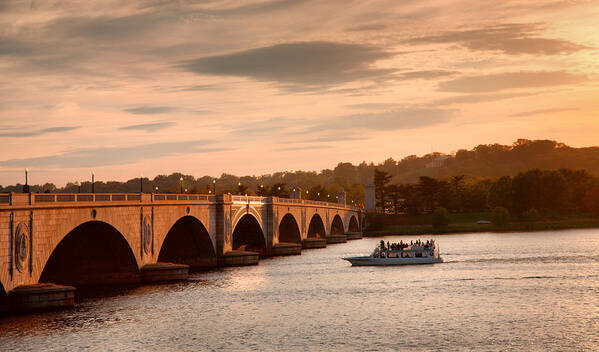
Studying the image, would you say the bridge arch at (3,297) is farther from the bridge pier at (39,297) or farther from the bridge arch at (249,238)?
the bridge arch at (249,238)

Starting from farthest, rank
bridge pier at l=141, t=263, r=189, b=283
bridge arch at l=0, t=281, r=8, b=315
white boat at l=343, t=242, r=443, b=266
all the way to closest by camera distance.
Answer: white boat at l=343, t=242, r=443, b=266
bridge pier at l=141, t=263, r=189, b=283
bridge arch at l=0, t=281, r=8, b=315

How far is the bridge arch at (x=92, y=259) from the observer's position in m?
67.2

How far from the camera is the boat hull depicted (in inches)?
3789

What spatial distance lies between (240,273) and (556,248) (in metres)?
61.5

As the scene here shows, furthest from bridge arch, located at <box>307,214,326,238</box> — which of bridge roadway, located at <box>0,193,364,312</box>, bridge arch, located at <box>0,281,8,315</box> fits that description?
bridge arch, located at <box>0,281,8,315</box>

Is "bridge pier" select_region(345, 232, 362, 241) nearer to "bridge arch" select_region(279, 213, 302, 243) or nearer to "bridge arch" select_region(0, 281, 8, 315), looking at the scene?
"bridge arch" select_region(279, 213, 302, 243)

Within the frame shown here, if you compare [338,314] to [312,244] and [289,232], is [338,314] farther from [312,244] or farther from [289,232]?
[312,244]

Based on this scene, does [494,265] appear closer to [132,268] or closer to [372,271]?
[372,271]

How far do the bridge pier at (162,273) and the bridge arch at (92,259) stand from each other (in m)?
0.94

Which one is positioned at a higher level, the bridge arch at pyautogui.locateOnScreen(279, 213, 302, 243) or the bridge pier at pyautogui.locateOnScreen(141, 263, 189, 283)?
the bridge arch at pyautogui.locateOnScreen(279, 213, 302, 243)

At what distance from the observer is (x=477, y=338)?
146 ft

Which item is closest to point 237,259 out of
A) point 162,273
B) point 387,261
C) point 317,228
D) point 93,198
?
point 387,261

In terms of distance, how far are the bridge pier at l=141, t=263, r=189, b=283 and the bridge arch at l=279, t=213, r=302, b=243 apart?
222 ft

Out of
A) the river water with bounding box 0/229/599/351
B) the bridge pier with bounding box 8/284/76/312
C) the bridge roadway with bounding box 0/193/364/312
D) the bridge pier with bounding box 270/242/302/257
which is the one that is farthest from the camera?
the bridge pier with bounding box 270/242/302/257
